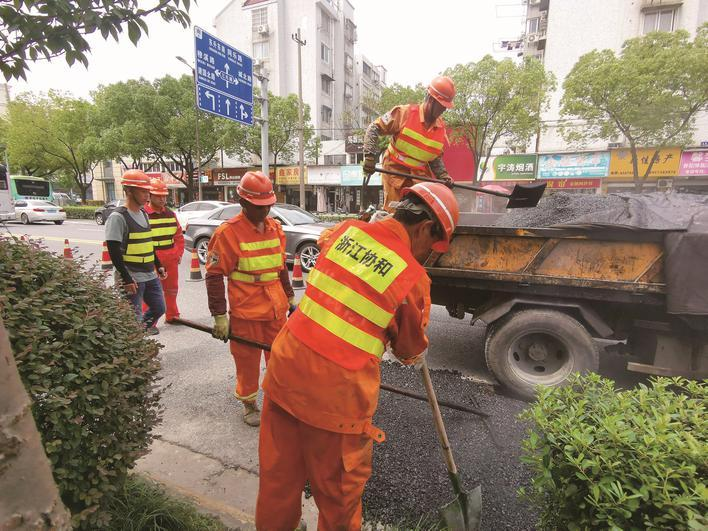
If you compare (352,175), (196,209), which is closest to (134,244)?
(196,209)

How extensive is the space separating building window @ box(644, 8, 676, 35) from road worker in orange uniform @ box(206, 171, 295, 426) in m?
25.6

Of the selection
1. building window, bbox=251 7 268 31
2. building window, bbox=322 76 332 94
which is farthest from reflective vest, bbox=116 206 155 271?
building window, bbox=251 7 268 31

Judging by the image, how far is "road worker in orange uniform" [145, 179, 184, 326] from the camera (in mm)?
4891

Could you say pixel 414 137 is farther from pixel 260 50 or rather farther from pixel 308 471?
pixel 260 50

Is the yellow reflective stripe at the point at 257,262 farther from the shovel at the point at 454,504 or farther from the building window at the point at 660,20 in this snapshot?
the building window at the point at 660,20

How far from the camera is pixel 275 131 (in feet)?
82.3

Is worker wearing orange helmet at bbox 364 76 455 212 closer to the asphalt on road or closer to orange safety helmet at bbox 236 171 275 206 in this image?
orange safety helmet at bbox 236 171 275 206

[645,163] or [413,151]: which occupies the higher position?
[645,163]

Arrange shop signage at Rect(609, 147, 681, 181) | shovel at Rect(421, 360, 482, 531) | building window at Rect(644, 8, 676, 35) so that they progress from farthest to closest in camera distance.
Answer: building window at Rect(644, 8, 676, 35) < shop signage at Rect(609, 147, 681, 181) < shovel at Rect(421, 360, 482, 531)

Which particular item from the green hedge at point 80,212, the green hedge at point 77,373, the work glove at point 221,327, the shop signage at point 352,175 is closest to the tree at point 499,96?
the shop signage at point 352,175

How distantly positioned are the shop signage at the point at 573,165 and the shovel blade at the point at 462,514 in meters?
22.4

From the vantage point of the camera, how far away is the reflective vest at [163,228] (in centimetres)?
497

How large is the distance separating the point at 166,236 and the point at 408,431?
155 inches

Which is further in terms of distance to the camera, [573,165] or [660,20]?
[573,165]
